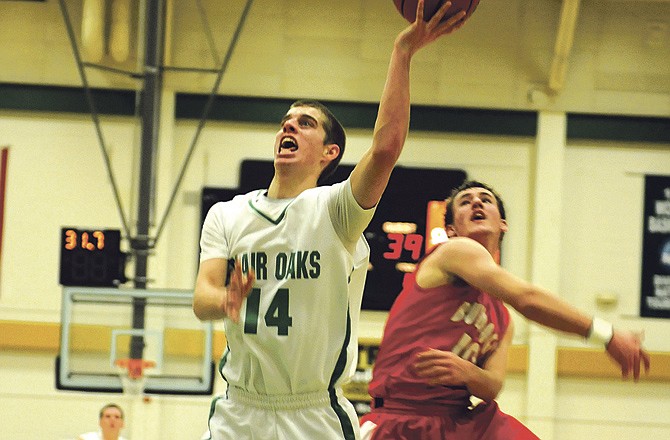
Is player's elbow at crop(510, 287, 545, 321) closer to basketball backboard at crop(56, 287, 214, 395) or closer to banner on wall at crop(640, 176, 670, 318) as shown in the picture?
basketball backboard at crop(56, 287, 214, 395)

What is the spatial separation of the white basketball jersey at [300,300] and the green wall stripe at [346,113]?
702 centimetres

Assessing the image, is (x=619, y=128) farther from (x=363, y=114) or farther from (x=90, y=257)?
(x=90, y=257)

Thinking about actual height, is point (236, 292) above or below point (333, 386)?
above

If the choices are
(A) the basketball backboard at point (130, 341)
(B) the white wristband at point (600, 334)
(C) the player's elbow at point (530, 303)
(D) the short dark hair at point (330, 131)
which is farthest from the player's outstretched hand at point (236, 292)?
(A) the basketball backboard at point (130, 341)

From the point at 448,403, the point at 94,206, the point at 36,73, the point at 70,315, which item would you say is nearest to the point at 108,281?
the point at 70,315

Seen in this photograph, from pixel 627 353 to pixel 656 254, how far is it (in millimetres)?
7170

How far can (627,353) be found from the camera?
335 cm

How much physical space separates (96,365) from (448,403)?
4.97m

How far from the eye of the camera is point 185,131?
1034 centimetres

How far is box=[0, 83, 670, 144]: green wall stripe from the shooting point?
1027 centimetres

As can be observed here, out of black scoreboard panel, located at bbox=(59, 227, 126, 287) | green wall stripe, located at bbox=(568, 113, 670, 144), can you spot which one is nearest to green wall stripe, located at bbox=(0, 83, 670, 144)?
green wall stripe, located at bbox=(568, 113, 670, 144)

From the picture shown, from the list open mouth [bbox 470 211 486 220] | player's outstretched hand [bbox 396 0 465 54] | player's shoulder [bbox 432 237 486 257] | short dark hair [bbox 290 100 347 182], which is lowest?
player's shoulder [bbox 432 237 486 257]

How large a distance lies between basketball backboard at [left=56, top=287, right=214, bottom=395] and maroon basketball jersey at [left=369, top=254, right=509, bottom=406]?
4.25 m

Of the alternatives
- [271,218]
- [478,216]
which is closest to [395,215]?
[478,216]
